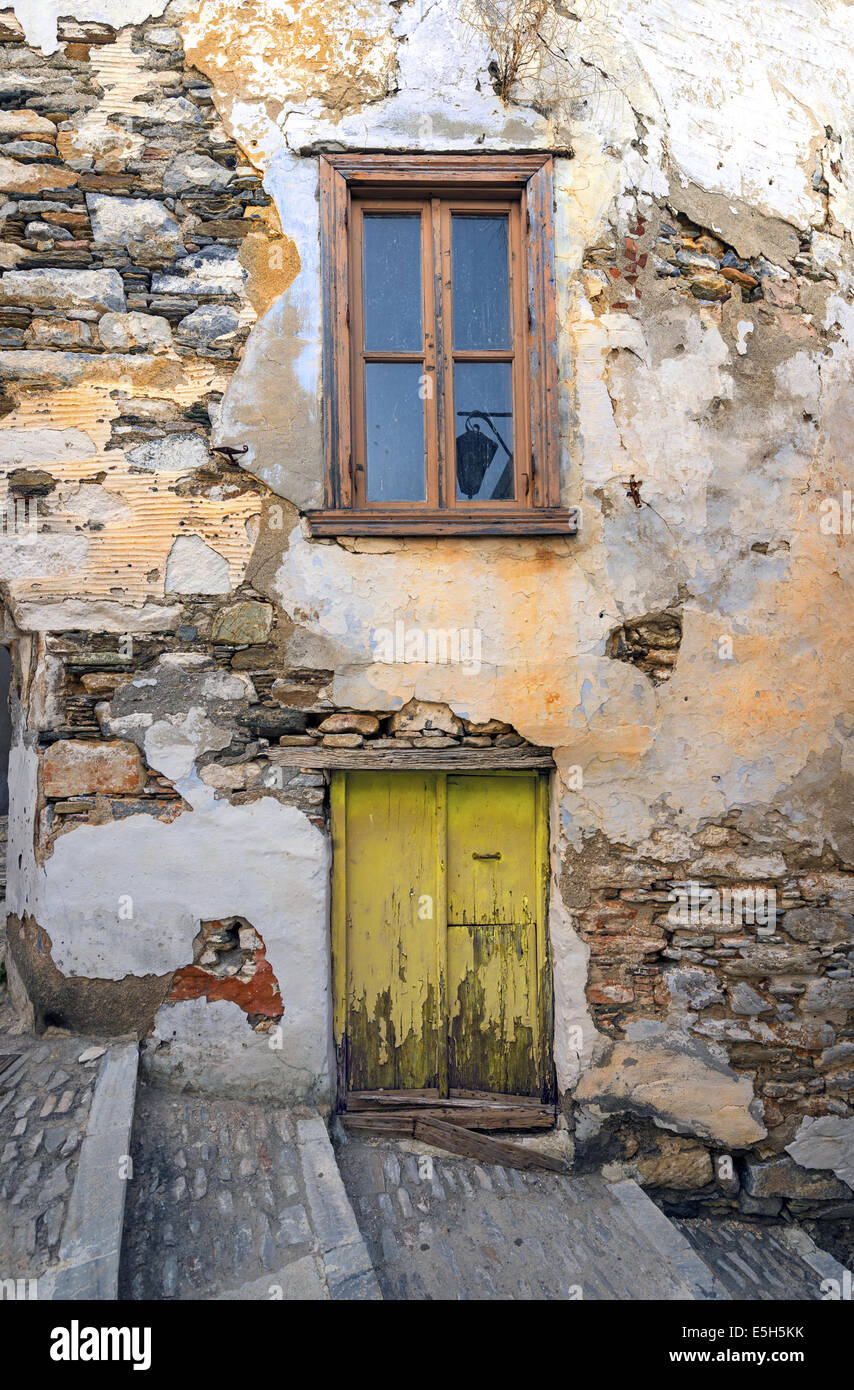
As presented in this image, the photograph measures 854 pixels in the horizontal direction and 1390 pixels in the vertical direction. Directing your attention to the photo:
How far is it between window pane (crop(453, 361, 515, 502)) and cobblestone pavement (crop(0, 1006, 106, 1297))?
9.36ft

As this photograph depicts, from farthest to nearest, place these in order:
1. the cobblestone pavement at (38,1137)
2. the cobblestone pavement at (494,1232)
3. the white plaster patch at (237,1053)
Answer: the white plaster patch at (237,1053), the cobblestone pavement at (494,1232), the cobblestone pavement at (38,1137)

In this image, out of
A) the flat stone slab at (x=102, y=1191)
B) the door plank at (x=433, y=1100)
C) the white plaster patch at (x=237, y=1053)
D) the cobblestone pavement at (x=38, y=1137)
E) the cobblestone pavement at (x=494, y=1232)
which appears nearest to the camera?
the flat stone slab at (x=102, y=1191)

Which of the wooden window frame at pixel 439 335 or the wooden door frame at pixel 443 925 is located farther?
the wooden door frame at pixel 443 925

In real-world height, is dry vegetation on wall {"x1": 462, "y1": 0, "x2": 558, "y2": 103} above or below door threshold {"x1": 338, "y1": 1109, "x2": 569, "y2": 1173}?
above

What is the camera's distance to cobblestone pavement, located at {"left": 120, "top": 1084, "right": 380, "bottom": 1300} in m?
2.35

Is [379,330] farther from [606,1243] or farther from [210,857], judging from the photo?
[606,1243]

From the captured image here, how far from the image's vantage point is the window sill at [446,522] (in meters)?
3.28

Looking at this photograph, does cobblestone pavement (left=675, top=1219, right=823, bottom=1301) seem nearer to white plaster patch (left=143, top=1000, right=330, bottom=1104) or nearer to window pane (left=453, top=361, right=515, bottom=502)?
white plaster patch (left=143, top=1000, right=330, bottom=1104)

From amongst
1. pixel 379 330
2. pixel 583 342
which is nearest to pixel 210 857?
pixel 379 330

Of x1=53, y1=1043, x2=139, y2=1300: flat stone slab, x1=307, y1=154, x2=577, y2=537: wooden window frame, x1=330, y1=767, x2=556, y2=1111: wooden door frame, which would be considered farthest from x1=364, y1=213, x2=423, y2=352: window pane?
x1=53, y1=1043, x2=139, y2=1300: flat stone slab

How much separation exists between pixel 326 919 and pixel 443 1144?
110 centimetres

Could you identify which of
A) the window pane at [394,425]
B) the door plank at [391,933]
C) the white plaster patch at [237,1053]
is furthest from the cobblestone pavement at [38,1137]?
the window pane at [394,425]

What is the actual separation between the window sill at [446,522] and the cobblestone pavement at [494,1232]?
2584 millimetres

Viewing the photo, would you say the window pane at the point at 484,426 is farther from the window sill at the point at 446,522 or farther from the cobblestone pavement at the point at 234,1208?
the cobblestone pavement at the point at 234,1208
